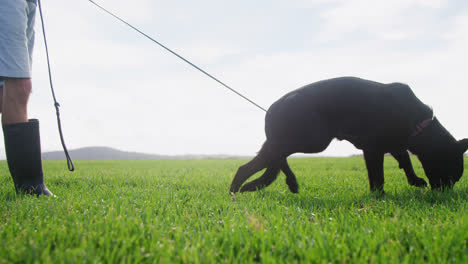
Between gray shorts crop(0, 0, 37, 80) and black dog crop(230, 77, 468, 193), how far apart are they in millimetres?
2480

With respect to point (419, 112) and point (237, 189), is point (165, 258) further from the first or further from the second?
point (419, 112)

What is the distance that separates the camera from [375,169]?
2.91 meters

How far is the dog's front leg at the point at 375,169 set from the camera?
2898mm

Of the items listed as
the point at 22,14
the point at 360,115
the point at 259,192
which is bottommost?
the point at 259,192

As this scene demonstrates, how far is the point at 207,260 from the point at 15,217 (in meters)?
1.55

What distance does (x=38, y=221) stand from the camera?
175cm

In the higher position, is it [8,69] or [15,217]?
[8,69]

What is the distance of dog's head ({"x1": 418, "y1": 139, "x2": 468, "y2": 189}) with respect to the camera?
3361mm

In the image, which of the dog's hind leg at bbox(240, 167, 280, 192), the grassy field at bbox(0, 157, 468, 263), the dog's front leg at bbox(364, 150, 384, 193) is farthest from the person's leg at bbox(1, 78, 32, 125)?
the dog's front leg at bbox(364, 150, 384, 193)

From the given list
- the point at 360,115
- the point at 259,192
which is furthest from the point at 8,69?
the point at 360,115

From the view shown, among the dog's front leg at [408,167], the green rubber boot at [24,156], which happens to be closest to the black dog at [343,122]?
the dog's front leg at [408,167]

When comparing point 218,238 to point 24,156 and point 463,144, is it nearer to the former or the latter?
point 24,156

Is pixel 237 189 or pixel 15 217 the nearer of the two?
pixel 15 217

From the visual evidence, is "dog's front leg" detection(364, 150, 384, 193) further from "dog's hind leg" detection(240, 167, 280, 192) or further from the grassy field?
"dog's hind leg" detection(240, 167, 280, 192)
